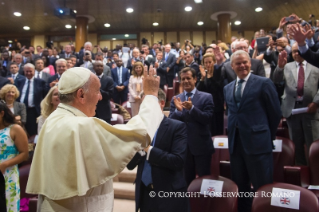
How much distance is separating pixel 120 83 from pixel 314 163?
4.65m

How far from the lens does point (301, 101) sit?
3.16 meters

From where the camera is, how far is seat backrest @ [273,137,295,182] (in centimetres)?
271

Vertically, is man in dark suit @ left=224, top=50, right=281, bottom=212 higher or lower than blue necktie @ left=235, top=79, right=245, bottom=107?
lower

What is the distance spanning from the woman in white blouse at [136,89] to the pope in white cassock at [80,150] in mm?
3721

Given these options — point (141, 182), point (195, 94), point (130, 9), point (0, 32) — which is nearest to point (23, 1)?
point (130, 9)

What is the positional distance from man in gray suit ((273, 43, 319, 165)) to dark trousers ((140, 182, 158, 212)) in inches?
76.0

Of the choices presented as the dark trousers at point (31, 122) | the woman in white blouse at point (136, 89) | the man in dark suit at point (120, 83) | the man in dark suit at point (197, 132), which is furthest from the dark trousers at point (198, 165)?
the man in dark suit at point (120, 83)

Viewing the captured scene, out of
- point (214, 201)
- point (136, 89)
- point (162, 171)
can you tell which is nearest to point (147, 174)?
point (162, 171)

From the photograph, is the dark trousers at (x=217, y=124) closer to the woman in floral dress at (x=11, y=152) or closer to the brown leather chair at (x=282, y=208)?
the brown leather chair at (x=282, y=208)

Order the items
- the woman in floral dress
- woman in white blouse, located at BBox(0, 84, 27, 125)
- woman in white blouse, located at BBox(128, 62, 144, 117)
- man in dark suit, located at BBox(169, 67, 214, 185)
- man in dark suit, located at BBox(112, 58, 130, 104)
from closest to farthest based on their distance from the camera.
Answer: the woman in floral dress < man in dark suit, located at BBox(169, 67, 214, 185) < woman in white blouse, located at BBox(0, 84, 27, 125) < woman in white blouse, located at BBox(128, 62, 144, 117) < man in dark suit, located at BBox(112, 58, 130, 104)

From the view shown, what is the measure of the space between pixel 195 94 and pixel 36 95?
9.69 ft

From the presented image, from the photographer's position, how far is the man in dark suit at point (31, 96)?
4639 millimetres

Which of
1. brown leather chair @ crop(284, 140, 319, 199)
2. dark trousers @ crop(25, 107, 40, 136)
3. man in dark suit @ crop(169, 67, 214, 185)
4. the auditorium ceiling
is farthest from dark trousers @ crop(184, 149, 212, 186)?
the auditorium ceiling

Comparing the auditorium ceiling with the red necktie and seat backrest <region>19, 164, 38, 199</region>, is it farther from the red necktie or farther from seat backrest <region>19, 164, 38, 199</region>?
seat backrest <region>19, 164, 38, 199</region>
